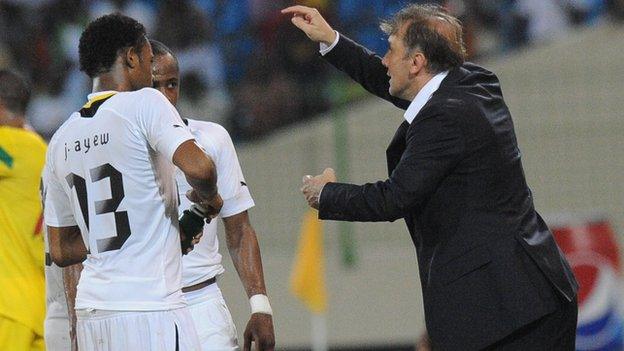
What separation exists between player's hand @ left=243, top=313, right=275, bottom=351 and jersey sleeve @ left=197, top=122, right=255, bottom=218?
0.58 meters

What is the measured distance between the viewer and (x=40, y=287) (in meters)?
6.62

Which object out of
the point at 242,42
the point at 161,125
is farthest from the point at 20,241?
the point at 242,42

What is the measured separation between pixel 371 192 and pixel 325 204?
0.60 ft

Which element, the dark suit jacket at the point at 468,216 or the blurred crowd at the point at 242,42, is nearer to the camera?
the dark suit jacket at the point at 468,216

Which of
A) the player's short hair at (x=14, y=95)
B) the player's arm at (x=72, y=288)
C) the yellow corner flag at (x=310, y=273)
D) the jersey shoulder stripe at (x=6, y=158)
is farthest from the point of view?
the yellow corner flag at (x=310, y=273)

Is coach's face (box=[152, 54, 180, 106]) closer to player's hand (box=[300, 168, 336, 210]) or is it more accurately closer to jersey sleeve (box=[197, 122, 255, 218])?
jersey sleeve (box=[197, 122, 255, 218])

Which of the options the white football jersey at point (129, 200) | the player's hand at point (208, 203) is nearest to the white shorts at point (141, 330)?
the white football jersey at point (129, 200)

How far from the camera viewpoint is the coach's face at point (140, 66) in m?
4.77

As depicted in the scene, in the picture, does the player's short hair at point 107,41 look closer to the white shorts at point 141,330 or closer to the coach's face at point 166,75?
the white shorts at point 141,330

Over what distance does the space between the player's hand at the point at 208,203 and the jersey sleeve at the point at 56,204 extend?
52 centimetres

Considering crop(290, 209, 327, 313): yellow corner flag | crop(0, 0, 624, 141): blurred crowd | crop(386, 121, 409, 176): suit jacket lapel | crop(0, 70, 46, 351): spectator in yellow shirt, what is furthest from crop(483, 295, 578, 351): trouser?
crop(0, 0, 624, 141): blurred crowd

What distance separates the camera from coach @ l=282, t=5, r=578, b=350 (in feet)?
15.0

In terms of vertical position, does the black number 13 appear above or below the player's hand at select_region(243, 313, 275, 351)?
above

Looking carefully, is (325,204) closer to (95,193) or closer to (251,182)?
(95,193)
